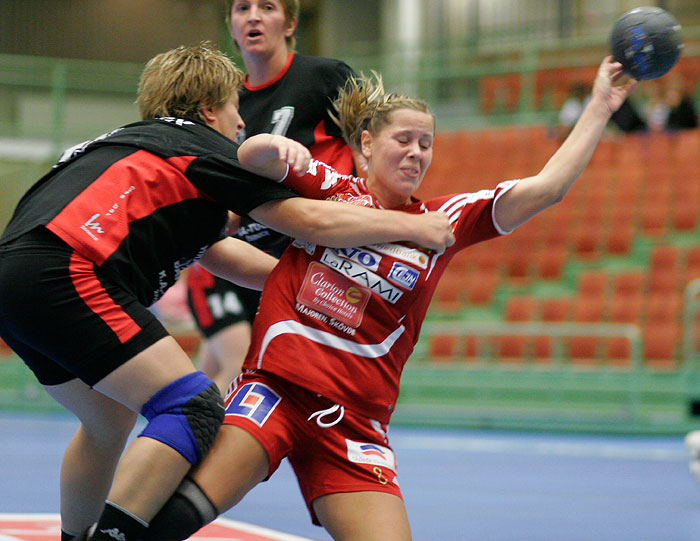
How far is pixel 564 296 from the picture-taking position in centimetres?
1051

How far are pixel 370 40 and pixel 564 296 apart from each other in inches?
344

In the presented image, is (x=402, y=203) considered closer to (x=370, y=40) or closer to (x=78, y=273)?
(x=78, y=273)

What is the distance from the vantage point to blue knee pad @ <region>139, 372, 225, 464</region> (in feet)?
7.70

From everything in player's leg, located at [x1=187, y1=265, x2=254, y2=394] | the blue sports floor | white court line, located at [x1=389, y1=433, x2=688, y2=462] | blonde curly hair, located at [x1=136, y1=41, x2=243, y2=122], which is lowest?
white court line, located at [x1=389, y1=433, x2=688, y2=462]

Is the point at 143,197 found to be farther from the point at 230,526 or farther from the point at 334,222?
the point at 230,526

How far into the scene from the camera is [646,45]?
2.68 m

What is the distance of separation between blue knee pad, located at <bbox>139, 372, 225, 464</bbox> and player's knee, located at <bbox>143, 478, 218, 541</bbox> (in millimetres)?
89

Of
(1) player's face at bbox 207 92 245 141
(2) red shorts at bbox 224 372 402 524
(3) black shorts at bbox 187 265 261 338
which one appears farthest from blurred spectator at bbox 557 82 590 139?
(2) red shorts at bbox 224 372 402 524

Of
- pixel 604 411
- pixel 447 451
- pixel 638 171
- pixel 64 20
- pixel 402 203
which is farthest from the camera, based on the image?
pixel 64 20

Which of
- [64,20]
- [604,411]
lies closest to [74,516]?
[604,411]

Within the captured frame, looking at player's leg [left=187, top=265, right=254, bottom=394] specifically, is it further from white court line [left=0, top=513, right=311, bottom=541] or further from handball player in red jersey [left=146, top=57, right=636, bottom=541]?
handball player in red jersey [left=146, top=57, right=636, bottom=541]

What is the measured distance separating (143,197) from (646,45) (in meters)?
1.49

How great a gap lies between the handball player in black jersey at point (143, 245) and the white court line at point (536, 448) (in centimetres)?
507

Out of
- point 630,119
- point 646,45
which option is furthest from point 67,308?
point 630,119
